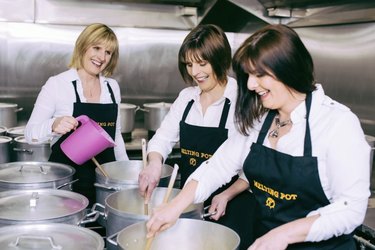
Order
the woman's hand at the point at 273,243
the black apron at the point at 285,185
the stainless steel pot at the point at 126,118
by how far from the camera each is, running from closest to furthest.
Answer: the woman's hand at the point at 273,243 < the black apron at the point at 285,185 < the stainless steel pot at the point at 126,118

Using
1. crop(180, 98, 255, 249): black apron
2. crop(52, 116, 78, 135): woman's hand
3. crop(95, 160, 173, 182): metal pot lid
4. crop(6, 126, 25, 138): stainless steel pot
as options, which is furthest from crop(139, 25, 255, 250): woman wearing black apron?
crop(6, 126, 25, 138): stainless steel pot

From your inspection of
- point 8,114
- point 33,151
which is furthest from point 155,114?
point 8,114

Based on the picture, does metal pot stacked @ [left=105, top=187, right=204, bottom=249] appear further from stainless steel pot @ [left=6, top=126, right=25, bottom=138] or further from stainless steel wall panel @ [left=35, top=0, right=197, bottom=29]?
stainless steel wall panel @ [left=35, top=0, right=197, bottom=29]

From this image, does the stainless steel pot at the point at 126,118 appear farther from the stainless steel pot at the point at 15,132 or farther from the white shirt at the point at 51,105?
the white shirt at the point at 51,105

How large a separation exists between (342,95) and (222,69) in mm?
1148

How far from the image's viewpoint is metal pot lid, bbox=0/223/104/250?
3.91 feet

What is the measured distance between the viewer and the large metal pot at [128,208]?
1335 millimetres

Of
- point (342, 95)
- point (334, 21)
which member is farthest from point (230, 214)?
point (334, 21)

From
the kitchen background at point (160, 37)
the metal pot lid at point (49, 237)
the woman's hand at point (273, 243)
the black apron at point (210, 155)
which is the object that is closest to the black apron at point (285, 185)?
the woman's hand at point (273, 243)

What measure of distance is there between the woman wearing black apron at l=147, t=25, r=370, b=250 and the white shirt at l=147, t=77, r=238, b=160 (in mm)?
487

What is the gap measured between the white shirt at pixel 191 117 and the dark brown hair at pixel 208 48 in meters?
0.11

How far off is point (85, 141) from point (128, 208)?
37 cm

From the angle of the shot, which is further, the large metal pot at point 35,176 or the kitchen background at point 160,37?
the kitchen background at point 160,37

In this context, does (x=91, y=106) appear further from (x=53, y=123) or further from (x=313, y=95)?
(x=313, y=95)
